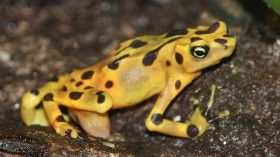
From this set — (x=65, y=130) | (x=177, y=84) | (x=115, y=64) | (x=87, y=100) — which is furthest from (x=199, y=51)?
(x=65, y=130)

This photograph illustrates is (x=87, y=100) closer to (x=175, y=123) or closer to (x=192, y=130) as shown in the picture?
(x=175, y=123)

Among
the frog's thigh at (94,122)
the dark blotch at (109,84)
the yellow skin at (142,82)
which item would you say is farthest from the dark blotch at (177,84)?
the frog's thigh at (94,122)

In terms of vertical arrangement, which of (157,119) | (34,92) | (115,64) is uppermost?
(115,64)

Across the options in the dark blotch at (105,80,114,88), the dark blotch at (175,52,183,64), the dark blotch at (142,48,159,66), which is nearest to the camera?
the dark blotch at (175,52,183,64)

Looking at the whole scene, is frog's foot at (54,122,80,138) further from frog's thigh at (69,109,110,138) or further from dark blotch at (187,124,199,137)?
dark blotch at (187,124,199,137)

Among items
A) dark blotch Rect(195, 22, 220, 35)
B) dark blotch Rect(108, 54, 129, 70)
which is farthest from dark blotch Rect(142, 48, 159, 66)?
dark blotch Rect(195, 22, 220, 35)

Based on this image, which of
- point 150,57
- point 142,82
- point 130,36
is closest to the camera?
point 150,57

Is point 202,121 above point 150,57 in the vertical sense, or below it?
below

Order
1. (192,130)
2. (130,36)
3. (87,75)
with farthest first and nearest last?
(130,36)
(87,75)
(192,130)
